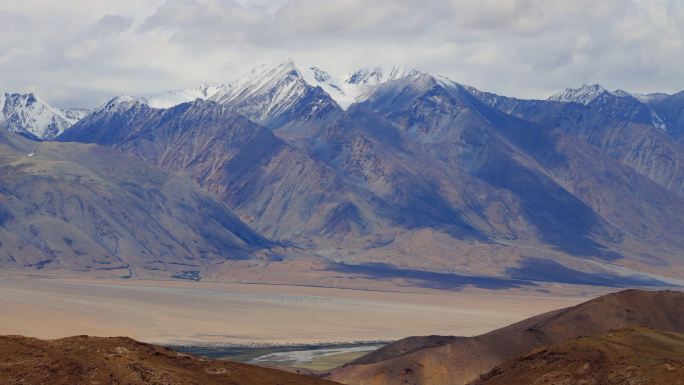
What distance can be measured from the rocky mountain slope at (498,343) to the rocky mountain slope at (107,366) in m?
46.8

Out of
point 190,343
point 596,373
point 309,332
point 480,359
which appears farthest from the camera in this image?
point 309,332

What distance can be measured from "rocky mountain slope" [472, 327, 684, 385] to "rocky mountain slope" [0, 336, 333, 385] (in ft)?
67.7

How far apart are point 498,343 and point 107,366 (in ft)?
213

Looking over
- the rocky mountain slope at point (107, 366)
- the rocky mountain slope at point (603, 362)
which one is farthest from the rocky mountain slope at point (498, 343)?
the rocky mountain slope at point (107, 366)

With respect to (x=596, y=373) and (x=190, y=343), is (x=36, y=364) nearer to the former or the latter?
(x=596, y=373)

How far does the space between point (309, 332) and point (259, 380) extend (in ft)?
416

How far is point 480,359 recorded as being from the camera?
120062mm

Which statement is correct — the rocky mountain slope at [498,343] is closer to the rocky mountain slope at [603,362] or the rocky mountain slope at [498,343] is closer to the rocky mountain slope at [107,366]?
the rocky mountain slope at [603,362]

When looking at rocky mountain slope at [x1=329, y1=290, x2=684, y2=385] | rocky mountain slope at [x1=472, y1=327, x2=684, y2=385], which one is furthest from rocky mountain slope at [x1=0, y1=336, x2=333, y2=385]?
rocky mountain slope at [x1=329, y1=290, x2=684, y2=385]

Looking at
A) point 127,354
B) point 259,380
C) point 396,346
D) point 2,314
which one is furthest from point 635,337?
point 2,314

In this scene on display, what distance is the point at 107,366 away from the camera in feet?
212

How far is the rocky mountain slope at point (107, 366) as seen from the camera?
63.2 meters

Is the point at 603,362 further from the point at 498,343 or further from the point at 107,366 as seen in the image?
the point at 498,343

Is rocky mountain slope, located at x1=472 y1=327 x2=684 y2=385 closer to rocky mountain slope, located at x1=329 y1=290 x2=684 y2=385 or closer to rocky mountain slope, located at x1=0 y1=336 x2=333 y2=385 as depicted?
rocky mountain slope, located at x1=0 y1=336 x2=333 y2=385
